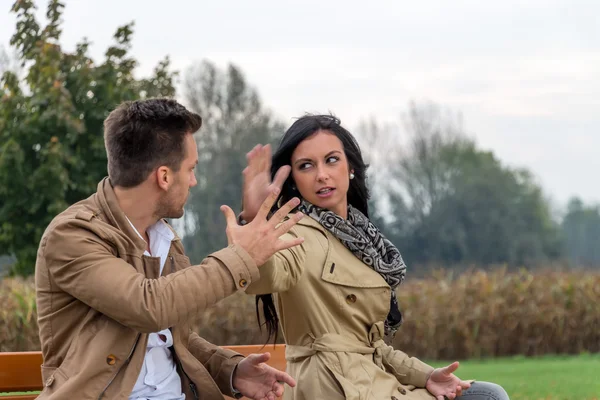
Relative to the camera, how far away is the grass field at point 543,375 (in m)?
8.62

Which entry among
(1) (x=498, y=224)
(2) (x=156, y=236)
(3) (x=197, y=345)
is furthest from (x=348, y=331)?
(1) (x=498, y=224)

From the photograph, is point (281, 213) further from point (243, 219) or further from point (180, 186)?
point (180, 186)

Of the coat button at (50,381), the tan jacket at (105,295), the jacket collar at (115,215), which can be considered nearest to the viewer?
the tan jacket at (105,295)

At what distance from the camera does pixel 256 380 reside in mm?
3098

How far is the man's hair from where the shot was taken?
2727 millimetres

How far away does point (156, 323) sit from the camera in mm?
2506

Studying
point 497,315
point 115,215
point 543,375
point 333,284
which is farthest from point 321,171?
point 497,315

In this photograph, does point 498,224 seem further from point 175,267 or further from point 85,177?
point 175,267

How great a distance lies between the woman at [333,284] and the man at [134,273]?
15 cm

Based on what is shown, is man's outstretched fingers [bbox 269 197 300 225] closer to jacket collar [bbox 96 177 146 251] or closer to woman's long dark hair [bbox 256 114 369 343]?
jacket collar [bbox 96 177 146 251]

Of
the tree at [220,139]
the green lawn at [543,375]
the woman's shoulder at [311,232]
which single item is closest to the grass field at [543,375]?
the green lawn at [543,375]

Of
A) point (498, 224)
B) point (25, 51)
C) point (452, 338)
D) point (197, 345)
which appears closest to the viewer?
point (197, 345)

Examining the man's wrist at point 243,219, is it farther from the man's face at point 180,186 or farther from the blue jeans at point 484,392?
the blue jeans at point 484,392

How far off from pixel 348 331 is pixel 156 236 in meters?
0.76
